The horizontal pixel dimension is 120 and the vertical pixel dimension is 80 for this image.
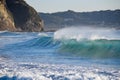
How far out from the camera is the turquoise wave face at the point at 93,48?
1702 cm

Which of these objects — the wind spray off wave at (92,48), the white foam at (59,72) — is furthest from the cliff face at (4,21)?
the white foam at (59,72)

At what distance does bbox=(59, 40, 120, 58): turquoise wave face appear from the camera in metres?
17.0

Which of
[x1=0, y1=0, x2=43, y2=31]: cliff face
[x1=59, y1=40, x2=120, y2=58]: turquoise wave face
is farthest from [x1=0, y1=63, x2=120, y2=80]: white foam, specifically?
[x1=0, y1=0, x2=43, y2=31]: cliff face

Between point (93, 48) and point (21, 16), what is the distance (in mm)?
76201

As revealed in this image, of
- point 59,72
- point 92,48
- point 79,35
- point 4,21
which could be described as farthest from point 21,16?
point 59,72

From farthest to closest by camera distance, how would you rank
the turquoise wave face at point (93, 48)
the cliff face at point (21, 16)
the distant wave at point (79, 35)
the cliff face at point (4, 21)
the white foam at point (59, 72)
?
the cliff face at point (21, 16)
the cliff face at point (4, 21)
the distant wave at point (79, 35)
the turquoise wave face at point (93, 48)
the white foam at point (59, 72)

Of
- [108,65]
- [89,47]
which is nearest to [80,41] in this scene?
[89,47]

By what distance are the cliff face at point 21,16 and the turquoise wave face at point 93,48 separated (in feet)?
208

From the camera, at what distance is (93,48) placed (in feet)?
61.5

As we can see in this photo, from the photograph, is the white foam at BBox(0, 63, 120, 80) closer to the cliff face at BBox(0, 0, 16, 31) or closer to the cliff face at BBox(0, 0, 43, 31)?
the cliff face at BBox(0, 0, 16, 31)

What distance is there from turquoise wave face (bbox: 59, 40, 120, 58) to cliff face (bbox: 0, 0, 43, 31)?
63.5 metres

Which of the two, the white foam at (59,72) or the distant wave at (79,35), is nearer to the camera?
the white foam at (59,72)

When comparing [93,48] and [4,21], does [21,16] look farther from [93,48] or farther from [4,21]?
[93,48]

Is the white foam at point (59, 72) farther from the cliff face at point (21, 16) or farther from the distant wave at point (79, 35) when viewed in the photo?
the cliff face at point (21, 16)
